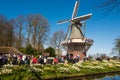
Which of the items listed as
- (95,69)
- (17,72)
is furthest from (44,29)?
(17,72)

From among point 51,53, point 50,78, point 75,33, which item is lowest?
point 50,78

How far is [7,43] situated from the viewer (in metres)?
61.8

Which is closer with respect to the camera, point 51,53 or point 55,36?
point 51,53

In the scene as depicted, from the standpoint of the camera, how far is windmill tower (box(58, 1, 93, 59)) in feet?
187

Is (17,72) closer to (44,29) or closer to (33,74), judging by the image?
(33,74)

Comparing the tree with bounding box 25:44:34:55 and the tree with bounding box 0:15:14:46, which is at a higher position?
the tree with bounding box 0:15:14:46

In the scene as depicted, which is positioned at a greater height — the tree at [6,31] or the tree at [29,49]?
the tree at [6,31]

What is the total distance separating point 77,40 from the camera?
57.6 meters

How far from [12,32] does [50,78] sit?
3975 cm

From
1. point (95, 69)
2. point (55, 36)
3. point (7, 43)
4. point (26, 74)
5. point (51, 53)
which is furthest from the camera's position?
point (55, 36)

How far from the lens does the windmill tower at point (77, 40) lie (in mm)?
56987

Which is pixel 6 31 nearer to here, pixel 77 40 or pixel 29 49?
pixel 29 49

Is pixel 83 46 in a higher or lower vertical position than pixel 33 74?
higher

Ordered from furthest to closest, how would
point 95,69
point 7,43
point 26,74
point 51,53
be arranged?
point 7,43 < point 51,53 < point 95,69 < point 26,74
